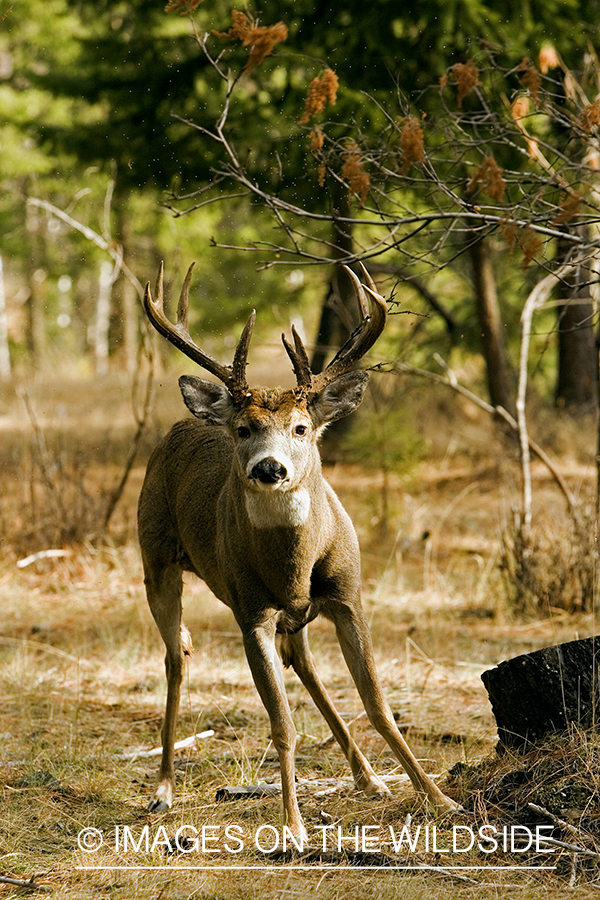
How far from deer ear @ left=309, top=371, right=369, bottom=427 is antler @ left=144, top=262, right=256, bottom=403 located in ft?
1.12

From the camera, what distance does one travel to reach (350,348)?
4.68 metres

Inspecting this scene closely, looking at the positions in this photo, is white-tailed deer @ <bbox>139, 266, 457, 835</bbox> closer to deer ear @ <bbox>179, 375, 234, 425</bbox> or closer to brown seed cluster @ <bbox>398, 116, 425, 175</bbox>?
deer ear @ <bbox>179, 375, 234, 425</bbox>

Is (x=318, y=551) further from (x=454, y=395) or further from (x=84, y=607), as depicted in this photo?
(x=454, y=395)

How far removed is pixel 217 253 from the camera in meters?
20.3

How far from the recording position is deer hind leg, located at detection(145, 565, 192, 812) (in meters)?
5.33

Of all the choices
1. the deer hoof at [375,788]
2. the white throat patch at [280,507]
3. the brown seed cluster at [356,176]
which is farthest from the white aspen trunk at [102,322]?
the white throat patch at [280,507]

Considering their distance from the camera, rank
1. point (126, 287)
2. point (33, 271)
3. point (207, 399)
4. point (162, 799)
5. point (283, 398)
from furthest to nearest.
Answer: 1. point (33, 271)
2. point (126, 287)
3. point (162, 799)
4. point (207, 399)
5. point (283, 398)

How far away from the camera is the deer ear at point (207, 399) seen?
182 inches

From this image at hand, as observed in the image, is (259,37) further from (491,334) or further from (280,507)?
(491,334)

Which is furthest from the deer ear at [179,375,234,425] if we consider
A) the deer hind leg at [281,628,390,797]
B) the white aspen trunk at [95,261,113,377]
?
the white aspen trunk at [95,261,113,377]

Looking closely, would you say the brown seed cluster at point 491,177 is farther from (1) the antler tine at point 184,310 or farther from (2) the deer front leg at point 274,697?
(2) the deer front leg at point 274,697

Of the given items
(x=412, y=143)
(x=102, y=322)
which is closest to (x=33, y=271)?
(x=102, y=322)

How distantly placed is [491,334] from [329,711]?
798cm

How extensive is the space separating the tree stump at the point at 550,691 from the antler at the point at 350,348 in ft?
5.15
